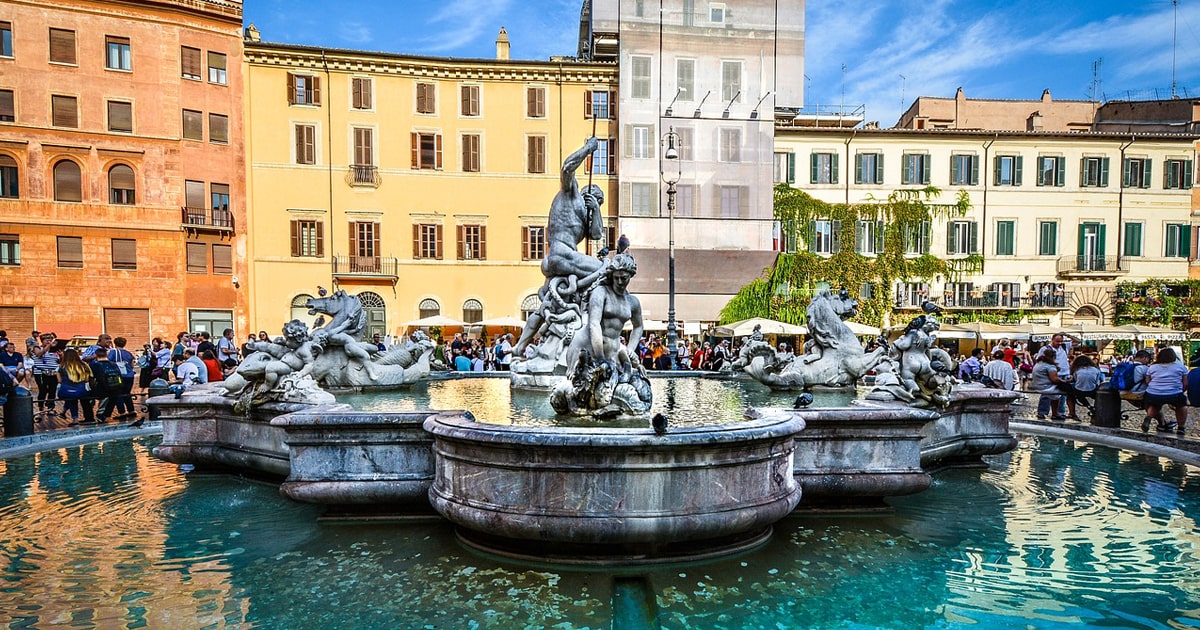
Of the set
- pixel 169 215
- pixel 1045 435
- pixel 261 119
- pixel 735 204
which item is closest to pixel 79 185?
pixel 169 215

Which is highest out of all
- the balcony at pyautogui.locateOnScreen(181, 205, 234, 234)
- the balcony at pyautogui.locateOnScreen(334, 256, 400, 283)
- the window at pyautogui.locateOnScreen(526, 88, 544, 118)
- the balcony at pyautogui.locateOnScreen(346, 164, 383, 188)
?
the window at pyautogui.locateOnScreen(526, 88, 544, 118)

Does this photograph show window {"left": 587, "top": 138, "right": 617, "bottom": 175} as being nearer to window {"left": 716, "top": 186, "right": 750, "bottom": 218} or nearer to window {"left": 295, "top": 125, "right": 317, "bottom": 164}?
window {"left": 716, "top": 186, "right": 750, "bottom": 218}

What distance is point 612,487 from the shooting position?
12.2ft

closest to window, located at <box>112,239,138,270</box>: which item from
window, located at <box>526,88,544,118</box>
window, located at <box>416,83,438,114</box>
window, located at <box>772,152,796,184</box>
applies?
window, located at <box>416,83,438,114</box>

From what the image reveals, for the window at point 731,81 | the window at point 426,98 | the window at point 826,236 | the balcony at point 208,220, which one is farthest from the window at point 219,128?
the window at point 826,236

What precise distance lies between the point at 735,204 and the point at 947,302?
10763 mm

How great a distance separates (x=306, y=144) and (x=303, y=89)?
2235mm

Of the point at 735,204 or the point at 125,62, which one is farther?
the point at 735,204

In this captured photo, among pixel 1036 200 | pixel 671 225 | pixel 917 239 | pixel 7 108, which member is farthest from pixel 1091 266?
pixel 7 108

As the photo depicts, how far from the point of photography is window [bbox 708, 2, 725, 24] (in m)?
29.5

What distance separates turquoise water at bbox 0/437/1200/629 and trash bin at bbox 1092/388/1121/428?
12.2 feet

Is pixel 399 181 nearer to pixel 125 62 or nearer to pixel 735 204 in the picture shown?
pixel 125 62

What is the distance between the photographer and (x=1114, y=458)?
6.93 metres

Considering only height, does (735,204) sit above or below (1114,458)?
above
